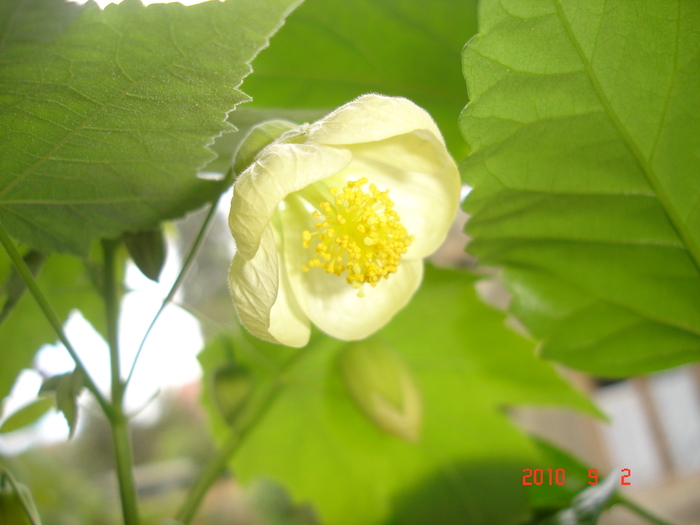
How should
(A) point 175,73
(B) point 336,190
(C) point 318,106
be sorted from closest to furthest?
1. (A) point 175,73
2. (B) point 336,190
3. (C) point 318,106

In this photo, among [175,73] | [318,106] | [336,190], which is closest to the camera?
[175,73]

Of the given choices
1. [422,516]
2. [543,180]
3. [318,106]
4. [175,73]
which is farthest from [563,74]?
[422,516]

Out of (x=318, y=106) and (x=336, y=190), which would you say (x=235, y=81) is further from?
(x=318, y=106)

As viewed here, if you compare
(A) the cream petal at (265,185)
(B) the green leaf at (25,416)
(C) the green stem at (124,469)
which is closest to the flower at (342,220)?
(A) the cream petal at (265,185)

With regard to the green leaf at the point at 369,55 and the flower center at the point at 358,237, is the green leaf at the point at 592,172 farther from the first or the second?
the green leaf at the point at 369,55

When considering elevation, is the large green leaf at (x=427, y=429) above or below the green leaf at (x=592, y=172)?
below

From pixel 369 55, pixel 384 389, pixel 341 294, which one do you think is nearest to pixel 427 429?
pixel 384 389
